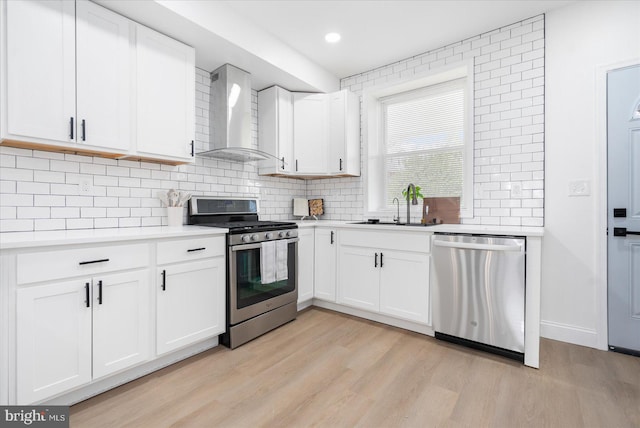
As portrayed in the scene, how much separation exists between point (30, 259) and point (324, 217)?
303cm

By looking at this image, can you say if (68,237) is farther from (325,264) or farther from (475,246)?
(475,246)

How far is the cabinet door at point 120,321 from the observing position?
1762 mm

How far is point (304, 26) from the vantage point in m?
2.84

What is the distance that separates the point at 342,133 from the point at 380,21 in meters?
1.20

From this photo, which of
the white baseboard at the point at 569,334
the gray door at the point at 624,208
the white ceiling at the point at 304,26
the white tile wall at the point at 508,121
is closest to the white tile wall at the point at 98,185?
the white ceiling at the point at 304,26

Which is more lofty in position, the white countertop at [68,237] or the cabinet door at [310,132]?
the cabinet door at [310,132]

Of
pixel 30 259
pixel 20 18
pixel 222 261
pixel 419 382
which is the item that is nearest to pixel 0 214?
pixel 30 259

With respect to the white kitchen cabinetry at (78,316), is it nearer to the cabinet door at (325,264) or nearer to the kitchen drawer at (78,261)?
the kitchen drawer at (78,261)

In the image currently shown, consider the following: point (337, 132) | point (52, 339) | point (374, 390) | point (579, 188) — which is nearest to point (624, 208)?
point (579, 188)

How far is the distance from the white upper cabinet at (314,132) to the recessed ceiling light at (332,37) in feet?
2.01

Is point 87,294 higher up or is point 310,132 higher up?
point 310,132

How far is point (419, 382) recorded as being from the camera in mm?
1981

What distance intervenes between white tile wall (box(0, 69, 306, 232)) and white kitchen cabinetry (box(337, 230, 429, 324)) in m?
1.46

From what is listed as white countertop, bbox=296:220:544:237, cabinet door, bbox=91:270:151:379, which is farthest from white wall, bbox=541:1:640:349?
cabinet door, bbox=91:270:151:379
